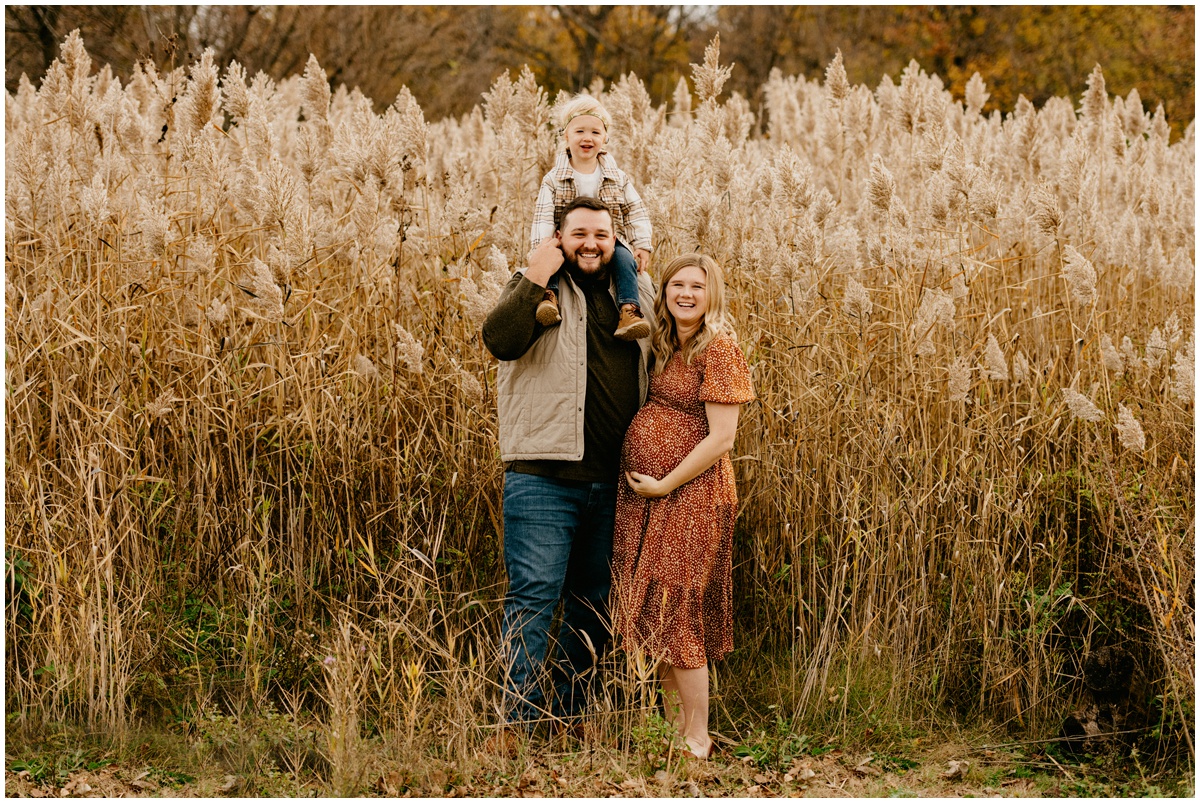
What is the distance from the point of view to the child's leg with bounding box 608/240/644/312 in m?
3.43

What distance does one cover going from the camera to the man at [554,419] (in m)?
3.28

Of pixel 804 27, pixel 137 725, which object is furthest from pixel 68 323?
pixel 804 27

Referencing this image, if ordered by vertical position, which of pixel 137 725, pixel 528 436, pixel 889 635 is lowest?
pixel 137 725

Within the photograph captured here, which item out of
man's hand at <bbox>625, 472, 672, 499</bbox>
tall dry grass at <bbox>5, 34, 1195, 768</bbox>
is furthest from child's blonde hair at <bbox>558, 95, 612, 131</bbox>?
man's hand at <bbox>625, 472, 672, 499</bbox>

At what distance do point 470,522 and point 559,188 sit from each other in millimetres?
1313

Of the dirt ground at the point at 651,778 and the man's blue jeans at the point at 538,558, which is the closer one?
the dirt ground at the point at 651,778

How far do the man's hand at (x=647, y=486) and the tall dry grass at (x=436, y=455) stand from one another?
2.40 feet

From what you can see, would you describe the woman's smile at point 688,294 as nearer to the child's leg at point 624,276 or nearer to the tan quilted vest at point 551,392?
the child's leg at point 624,276

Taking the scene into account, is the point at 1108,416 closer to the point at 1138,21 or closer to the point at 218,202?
the point at 218,202

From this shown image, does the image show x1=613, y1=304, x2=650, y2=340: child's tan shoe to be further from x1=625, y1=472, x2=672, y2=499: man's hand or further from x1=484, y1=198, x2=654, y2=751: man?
x1=625, y1=472, x2=672, y2=499: man's hand

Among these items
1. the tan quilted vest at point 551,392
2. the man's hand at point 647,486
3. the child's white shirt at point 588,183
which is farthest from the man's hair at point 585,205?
the man's hand at point 647,486

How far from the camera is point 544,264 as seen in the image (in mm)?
3256

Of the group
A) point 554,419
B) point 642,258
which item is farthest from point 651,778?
point 642,258

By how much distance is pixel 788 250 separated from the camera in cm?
391
